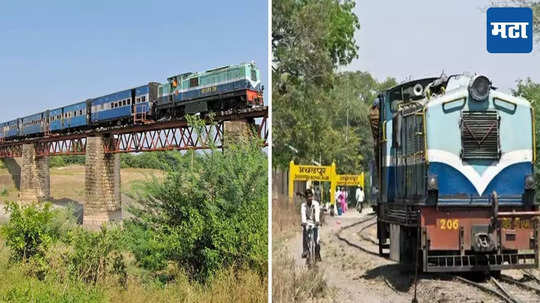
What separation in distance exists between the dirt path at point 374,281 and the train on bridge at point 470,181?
0.29 meters

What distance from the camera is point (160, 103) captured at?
1357 inches

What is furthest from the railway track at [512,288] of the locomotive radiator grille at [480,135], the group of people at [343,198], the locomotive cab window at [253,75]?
the locomotive cab window at [253,75]

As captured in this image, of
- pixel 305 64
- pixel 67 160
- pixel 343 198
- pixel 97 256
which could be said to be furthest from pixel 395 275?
pixel 67 160

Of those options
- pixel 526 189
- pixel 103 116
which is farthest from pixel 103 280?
pixel 103 116

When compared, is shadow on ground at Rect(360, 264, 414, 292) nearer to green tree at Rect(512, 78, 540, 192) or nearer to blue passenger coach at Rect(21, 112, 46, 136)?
green tree at Rect(512, 78, 540, 192)

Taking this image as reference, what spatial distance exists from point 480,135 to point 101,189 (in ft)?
137

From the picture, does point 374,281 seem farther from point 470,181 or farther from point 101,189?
point 101,189

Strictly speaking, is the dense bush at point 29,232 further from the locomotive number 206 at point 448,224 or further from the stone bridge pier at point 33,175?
the stone bridge pier at point 33,175

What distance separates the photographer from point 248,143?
31.2ft

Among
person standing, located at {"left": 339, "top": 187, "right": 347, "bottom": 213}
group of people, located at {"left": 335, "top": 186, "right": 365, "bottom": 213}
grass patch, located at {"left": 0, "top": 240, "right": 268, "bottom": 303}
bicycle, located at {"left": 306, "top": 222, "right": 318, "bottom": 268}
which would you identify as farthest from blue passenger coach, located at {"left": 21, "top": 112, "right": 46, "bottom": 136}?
bicycle, located at {"left": 306, "top": 222, "right": 318, "bottom": 268}

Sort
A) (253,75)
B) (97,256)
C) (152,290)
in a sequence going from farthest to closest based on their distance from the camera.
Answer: (253,75), (97,256), (152,290)

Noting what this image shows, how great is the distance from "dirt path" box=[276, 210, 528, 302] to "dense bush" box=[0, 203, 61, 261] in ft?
16.9

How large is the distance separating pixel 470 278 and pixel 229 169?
11.8ft

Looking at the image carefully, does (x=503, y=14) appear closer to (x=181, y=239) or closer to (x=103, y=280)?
(x=181, y=239)
